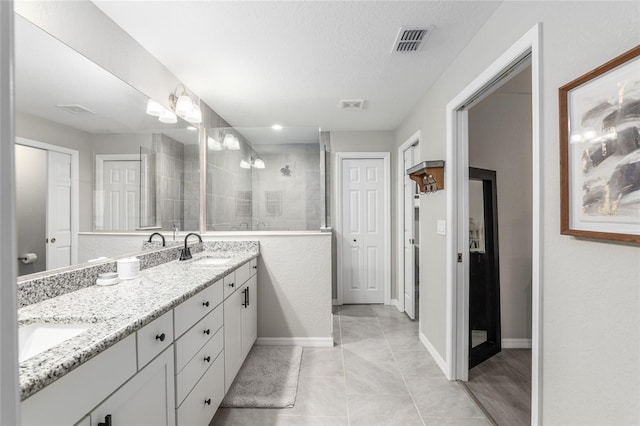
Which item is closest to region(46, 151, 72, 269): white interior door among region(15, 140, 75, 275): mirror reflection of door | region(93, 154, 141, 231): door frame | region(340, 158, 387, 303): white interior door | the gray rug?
region(15, 140, 75, 275): mirror reflection of door

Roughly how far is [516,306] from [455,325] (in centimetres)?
102

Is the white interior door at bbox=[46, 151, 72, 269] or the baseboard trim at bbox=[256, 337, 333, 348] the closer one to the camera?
the white interior door at bbox=[46, 151, 72, 269]

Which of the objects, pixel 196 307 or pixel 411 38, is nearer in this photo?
pixel 196 307

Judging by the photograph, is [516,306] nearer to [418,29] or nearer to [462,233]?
[462,233]

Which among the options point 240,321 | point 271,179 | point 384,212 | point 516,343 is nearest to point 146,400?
point 240,321

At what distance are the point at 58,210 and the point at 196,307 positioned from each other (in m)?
0.78

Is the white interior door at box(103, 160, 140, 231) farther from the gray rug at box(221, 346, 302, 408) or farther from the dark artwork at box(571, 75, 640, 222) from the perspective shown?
the dark artwork at box(571, 75, 640, 222)

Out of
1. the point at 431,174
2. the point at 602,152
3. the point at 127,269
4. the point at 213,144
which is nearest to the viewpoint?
the point at 602,152

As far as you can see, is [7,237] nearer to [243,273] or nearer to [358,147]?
[243,273]

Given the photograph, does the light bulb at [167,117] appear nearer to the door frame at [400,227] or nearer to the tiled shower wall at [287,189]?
the tiled shower wall at [287,189]

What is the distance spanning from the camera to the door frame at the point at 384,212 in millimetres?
4273

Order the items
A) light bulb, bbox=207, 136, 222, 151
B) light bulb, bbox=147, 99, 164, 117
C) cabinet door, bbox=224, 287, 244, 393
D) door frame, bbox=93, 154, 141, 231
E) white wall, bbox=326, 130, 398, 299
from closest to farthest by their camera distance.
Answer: door frame, bbox=93, 154, 141, 231 < cabinet door, bbox=224, 287, 244, 393 < light bulb, bbox=147, 99, 164, 117 < light bulb, bbox=207, 136, 222, 151 < white wall, bbox=326, 130, 398, 299

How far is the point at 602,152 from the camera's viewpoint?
41.8 inches

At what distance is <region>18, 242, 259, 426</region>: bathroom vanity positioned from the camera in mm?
807
